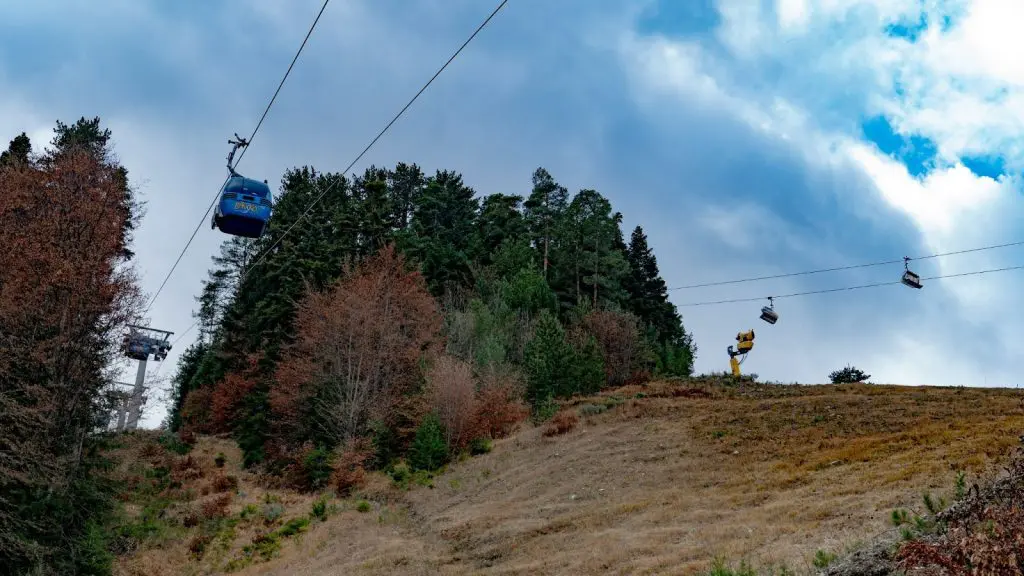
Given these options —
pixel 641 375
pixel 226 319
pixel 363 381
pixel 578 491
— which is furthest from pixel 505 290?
pixel 578 491

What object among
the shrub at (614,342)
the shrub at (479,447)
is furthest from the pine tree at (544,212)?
the shrub at (479,447)

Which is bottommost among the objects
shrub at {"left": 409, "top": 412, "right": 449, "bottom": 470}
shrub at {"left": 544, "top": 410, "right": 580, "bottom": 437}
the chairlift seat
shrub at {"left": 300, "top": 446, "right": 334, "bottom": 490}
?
shrub at {"left": 300, "top": 446, "right": 334, "bottom": 490}

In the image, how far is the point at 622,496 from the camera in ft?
82.4

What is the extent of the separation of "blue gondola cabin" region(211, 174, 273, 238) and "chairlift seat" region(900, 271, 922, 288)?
23682mm

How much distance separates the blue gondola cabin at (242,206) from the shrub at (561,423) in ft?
63.9

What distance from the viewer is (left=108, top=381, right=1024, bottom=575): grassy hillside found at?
56.6 ft

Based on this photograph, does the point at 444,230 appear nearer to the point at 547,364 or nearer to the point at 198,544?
the point at 547,364

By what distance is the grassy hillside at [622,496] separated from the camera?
1727 cm

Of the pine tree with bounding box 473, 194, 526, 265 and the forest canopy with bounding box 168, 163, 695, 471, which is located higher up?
the pine tree with bounding box 473, 194, 526, 265

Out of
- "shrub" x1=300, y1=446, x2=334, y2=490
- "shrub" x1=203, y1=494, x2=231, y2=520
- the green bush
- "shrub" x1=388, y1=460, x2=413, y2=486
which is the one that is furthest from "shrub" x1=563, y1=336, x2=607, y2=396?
"shrub" x1=203, y1=494, x2=231, y2=520

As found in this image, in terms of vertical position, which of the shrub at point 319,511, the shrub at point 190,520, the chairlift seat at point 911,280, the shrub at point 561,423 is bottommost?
the shrub at point 190,520

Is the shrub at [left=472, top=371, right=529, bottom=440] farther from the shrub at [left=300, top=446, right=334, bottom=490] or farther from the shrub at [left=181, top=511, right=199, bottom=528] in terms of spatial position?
the shrub at [left=181, top=511, right=199, bottom=528]

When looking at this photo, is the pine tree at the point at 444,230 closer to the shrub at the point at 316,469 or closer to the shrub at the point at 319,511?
the shrub at the point at 316,469

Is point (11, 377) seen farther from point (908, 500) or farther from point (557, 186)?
point (557, 186)
